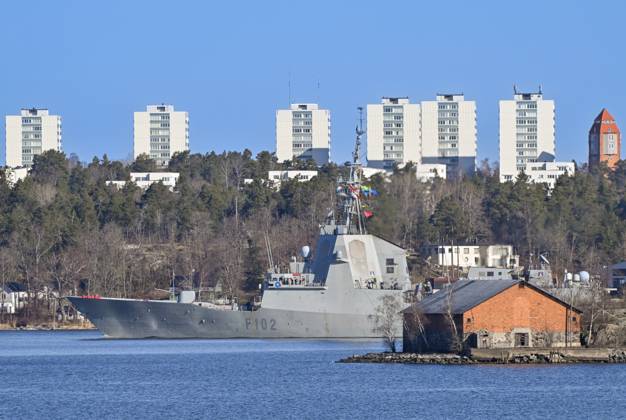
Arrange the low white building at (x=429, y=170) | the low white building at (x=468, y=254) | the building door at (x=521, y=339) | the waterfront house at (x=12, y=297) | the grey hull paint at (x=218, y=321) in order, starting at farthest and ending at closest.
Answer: the low white building at (x=429, y=170) → the low white building at (x=468, y=254) → the waterfront house at (x=12, y=297) → the grey hull paint at (x=218, y=321) → the building door at (x=521, y=339)

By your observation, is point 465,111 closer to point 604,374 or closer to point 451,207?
point 451,207

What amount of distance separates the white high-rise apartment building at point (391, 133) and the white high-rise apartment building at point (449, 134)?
1.16 m

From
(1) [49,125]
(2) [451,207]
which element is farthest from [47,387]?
(1) [49,125]

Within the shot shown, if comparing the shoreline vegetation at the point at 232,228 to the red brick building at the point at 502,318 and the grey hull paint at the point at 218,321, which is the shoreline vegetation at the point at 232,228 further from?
the red brick building at the point at 502,318

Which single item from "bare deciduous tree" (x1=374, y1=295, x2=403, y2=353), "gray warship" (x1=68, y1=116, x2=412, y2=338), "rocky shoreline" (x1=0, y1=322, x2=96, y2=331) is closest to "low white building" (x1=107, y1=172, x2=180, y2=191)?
"rocky shoreline" (x1=0, y1=322, x2=96, y2=331)

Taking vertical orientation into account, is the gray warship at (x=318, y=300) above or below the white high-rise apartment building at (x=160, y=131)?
below

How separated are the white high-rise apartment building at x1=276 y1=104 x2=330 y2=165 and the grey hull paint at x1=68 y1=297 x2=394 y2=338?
87438mm

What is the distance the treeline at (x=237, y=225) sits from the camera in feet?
357

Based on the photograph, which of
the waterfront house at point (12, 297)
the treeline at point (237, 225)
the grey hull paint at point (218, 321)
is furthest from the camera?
the waterfront house at point (12, 297)

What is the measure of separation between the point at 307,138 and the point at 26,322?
67.8 m

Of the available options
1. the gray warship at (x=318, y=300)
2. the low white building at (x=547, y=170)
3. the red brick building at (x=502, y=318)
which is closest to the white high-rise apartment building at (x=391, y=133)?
the low white building at (x=547, y=170)

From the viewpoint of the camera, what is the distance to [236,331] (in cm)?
8006

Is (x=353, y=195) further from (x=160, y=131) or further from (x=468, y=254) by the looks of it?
(x=160, y=131)

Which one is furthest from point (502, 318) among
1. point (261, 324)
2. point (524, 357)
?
point (261, 324)
